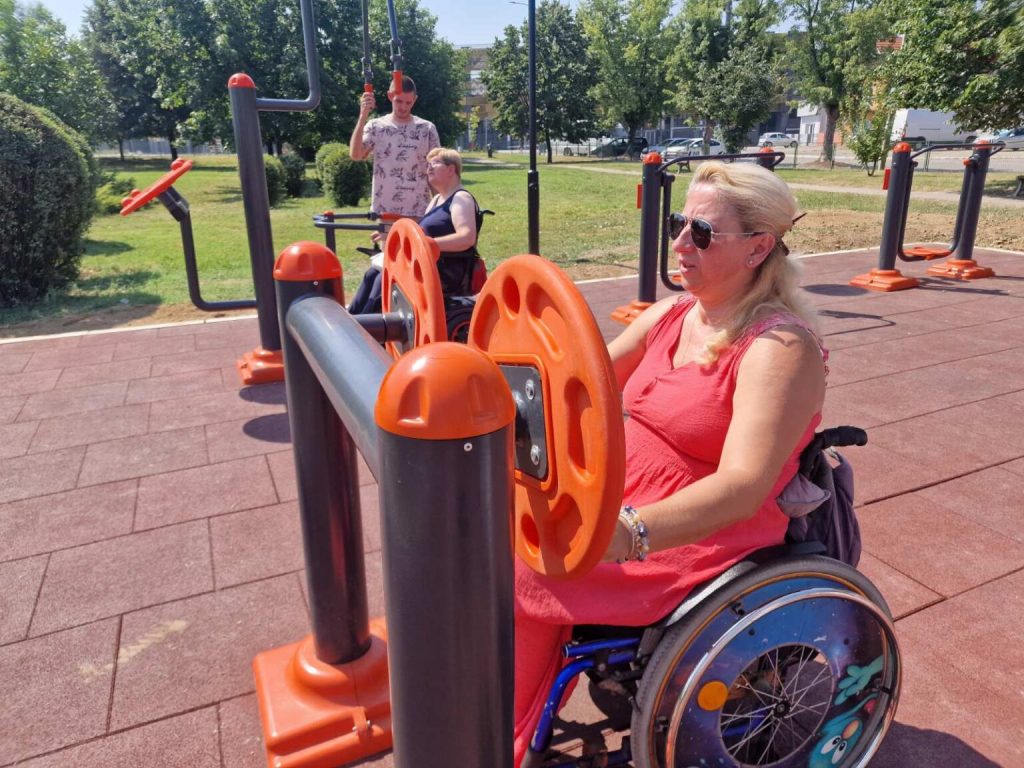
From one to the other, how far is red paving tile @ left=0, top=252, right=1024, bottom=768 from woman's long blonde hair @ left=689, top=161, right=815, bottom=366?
1072 millimetres

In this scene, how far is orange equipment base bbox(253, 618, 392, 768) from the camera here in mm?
1777

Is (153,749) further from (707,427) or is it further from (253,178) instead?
(253,178)

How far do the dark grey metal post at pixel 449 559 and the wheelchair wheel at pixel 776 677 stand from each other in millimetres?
525

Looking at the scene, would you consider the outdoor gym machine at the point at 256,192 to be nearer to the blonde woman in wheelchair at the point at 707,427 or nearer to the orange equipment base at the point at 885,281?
the blonde woman in wheelchair at the point at 707,427

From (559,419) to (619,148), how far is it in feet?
153

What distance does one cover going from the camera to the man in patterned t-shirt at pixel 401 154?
457 centimetres

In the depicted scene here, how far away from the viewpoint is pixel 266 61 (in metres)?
27.4

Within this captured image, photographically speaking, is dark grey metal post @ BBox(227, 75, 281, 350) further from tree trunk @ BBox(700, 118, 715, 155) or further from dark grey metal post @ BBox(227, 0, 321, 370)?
tree trunk @ BBox(700, 118, 715, 155)

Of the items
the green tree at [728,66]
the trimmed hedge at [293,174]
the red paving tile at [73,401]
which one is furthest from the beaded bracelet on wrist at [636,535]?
the green tree at [728,66]

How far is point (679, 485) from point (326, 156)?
1794 cm

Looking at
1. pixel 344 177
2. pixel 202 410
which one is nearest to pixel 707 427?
pixel 202 410

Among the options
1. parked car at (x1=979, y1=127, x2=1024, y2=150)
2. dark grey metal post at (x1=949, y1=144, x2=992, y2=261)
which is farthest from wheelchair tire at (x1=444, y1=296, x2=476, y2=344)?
parked car at (x1=979, y1=127, x2=1024, y2=150)

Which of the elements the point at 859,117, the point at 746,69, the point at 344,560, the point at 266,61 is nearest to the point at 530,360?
the point at 344,560

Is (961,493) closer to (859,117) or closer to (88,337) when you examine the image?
(88,337)
